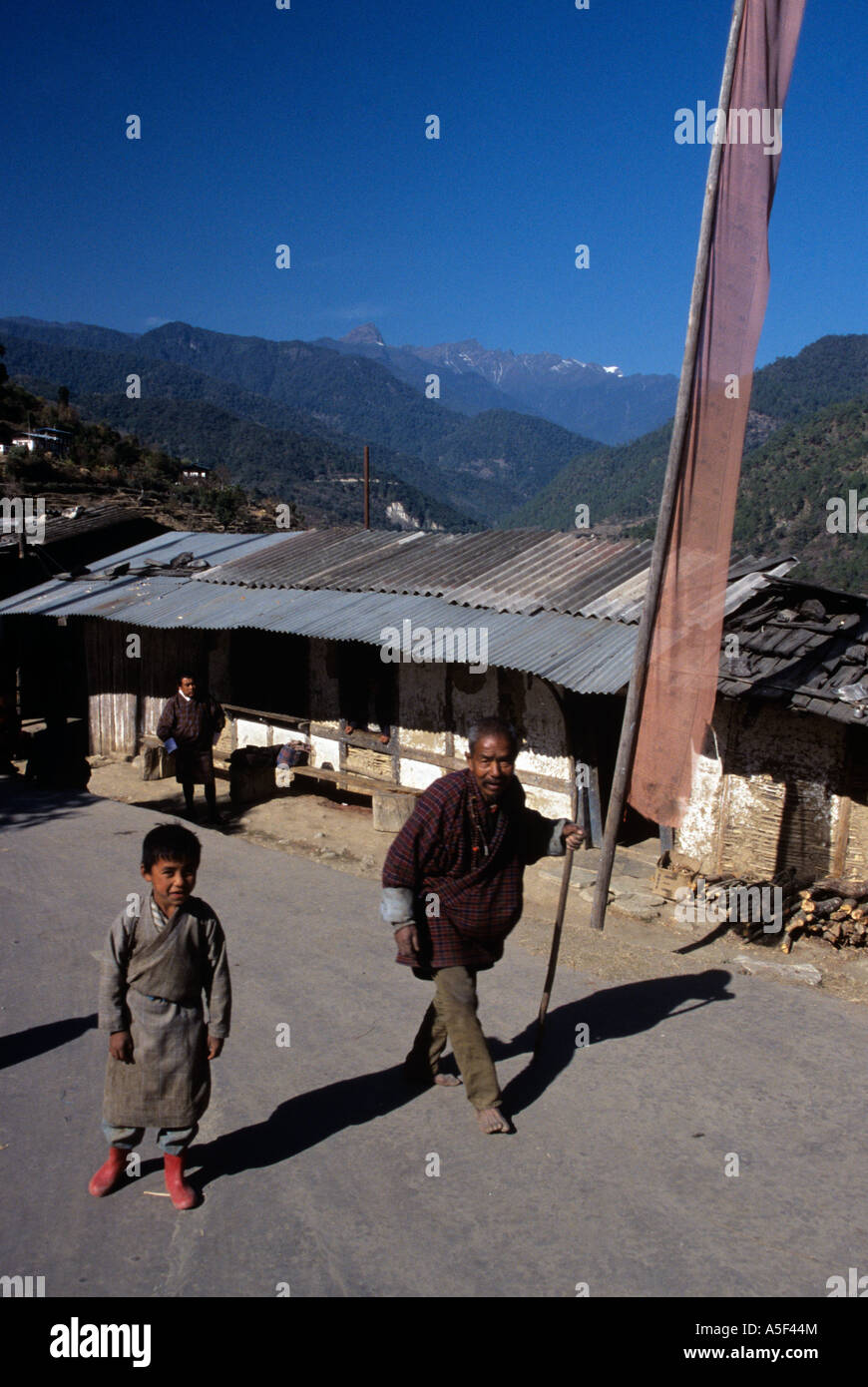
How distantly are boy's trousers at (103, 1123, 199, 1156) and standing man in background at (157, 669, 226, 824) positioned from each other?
6227mm

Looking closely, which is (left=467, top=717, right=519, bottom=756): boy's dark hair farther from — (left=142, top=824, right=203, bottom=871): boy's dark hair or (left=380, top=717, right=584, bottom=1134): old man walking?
(left=142, top=824, right=203, bottom=871): boy's dark hair

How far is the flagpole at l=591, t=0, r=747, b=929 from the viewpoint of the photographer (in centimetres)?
582

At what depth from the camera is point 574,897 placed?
8.27 metres

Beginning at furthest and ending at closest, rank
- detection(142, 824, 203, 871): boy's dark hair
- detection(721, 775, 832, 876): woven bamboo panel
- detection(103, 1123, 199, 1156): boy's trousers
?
detection(721, 775, 832, 876): woven bamboo panel
detection(103, 1123, 199, 1156): boy's trousers
detection(142, 824, 203, 871): boy's dark hair

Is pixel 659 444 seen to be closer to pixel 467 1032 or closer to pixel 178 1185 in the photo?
pixel 467 1032

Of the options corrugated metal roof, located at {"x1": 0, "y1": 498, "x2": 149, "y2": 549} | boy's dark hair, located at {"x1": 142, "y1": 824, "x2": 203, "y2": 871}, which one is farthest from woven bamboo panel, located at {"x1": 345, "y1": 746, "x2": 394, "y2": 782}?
corrugated metal roof, located at {"x1": 0, "y1": 498, "x2": 149, "y2": 549}

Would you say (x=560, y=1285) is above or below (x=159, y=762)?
above

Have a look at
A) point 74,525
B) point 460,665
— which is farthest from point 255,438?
point 460,665

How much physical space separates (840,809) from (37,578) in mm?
16520

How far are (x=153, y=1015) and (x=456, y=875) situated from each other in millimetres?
1305

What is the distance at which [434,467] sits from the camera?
182 metres

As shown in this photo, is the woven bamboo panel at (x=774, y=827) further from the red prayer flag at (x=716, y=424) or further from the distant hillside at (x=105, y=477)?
the distant hillside at (x=105, y=477)
